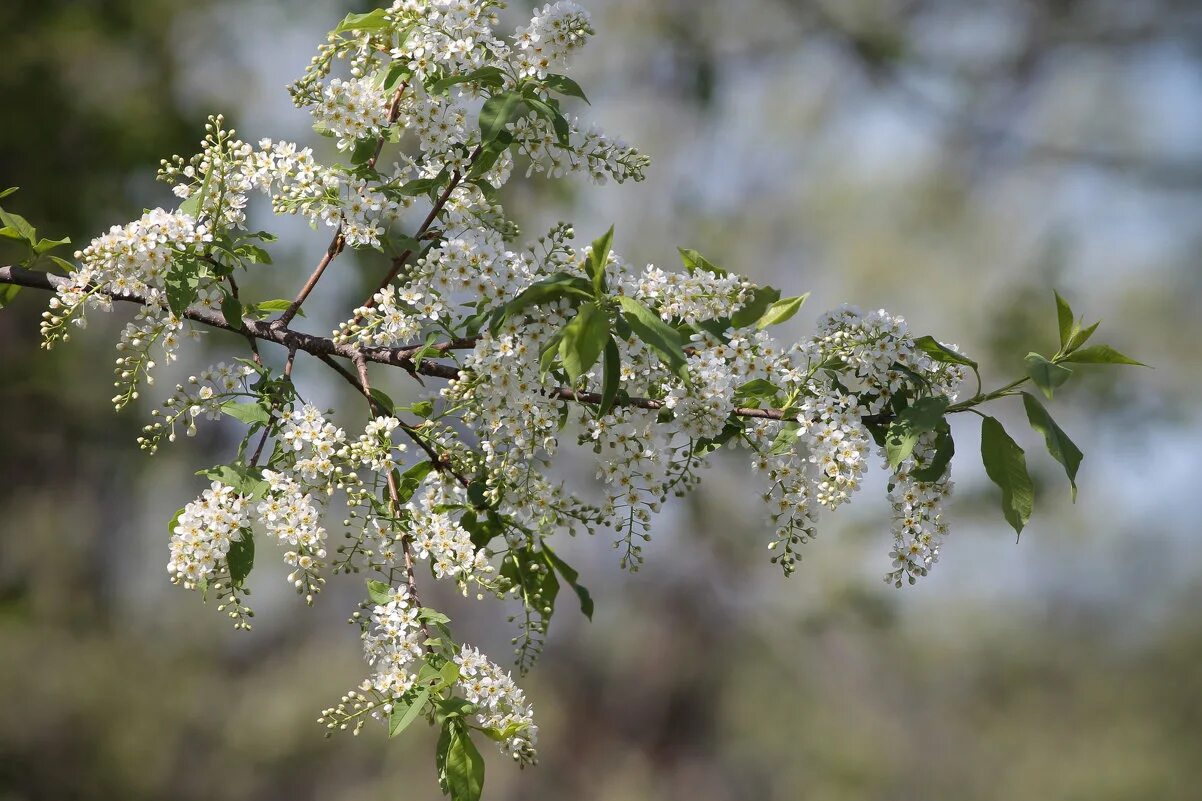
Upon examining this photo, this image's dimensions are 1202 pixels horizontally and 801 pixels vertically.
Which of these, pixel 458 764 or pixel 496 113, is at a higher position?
pixel 496 113

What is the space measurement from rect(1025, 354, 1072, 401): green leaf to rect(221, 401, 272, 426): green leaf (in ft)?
2.56

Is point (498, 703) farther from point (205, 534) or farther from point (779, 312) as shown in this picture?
point (779, 312)

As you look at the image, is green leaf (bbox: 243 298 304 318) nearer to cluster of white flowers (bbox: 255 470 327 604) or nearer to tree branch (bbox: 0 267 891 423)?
tree branch (bbox: 0 267 891 423)

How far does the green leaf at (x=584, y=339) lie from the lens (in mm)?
969

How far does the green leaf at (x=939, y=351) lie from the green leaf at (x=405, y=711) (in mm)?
628

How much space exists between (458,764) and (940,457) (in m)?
0.58

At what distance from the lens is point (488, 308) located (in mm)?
1138

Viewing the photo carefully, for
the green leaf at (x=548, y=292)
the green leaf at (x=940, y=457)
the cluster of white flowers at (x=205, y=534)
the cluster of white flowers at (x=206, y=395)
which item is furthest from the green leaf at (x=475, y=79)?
the green leaf at (x=940, y=457)

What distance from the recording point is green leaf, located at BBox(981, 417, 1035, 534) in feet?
3.54

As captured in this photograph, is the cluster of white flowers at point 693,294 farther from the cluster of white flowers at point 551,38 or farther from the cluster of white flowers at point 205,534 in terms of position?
the cluster of white flowers at point 205,534

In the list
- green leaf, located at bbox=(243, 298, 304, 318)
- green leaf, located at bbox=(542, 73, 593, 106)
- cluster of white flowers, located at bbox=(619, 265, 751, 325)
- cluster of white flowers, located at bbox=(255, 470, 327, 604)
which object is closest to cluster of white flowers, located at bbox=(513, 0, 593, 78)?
green leaf, located at bbox=(542, 73, 593, 106)

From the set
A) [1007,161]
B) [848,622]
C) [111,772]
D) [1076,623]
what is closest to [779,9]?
[1007,161]

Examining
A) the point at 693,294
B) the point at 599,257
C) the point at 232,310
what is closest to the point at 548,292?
the point at 599,257

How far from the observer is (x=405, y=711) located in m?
1.07
